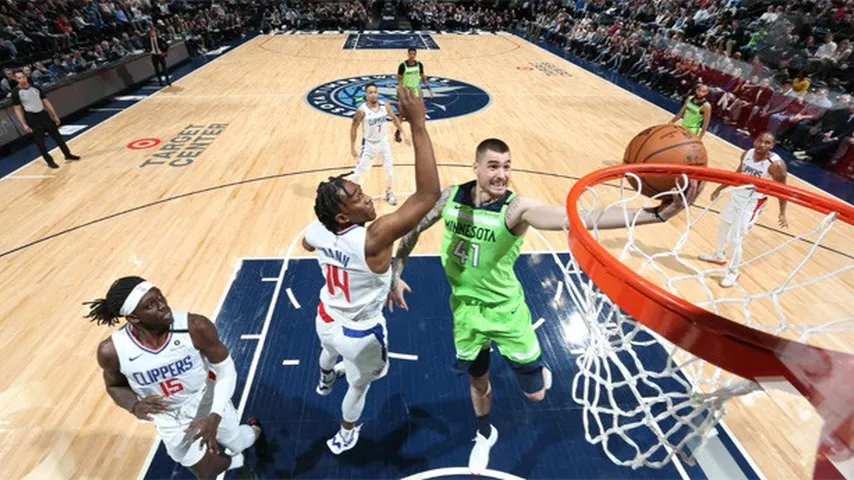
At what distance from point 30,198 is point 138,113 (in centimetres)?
478

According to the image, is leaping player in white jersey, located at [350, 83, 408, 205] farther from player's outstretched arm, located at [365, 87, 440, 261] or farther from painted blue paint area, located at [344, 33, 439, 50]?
painted blue paint area, located at [344, 33, 439, 50]

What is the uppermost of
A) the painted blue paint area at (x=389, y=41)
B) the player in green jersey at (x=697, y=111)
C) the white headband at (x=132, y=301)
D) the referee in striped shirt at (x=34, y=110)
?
the white headband at (x=132, y=301)

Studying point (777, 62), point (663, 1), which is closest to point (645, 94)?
point (777, 62)

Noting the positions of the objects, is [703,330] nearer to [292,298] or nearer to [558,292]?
[558,292]

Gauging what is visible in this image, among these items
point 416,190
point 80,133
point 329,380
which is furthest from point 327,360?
point 80,133

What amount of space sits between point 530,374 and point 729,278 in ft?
11.3

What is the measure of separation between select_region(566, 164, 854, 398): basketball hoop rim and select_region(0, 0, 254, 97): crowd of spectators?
41.5 ft

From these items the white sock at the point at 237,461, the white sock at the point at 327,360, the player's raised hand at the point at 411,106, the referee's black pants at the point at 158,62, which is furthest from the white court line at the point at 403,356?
the referee's black pants at the point at 158,62

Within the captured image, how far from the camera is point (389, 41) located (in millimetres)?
21234

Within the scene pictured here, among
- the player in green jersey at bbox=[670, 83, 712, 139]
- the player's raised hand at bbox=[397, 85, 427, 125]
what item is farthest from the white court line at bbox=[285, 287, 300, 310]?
the player in green jersey at bbox=[670, 83, 712, 139]

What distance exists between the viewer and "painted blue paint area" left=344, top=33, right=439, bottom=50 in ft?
65.3

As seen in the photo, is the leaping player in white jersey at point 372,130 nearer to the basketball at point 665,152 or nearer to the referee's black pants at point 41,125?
the basketball at point 665,152

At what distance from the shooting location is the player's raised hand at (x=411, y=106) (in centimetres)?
210

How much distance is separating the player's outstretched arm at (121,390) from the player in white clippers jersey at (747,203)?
5019mm
